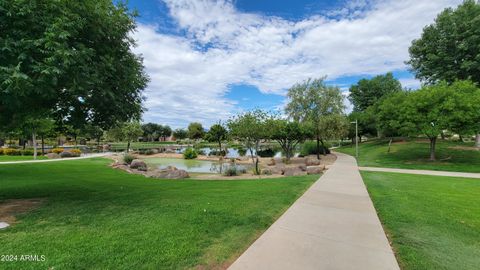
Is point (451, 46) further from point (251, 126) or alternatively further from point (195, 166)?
point (195, 166)

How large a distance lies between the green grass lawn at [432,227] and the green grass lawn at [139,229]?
2.47m

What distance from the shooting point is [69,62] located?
14.5 feet

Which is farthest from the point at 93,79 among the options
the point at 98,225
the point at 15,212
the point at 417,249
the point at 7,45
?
the point at 417,249

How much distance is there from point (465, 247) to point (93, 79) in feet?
24.6

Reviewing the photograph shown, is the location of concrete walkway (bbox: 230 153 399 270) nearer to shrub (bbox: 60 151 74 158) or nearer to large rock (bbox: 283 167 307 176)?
large rock (bbox: 283 167 307 176)

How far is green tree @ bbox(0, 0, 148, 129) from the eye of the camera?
173 inches

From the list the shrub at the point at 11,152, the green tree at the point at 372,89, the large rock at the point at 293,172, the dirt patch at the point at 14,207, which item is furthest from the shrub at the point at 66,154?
the green tree at the point at 372,89

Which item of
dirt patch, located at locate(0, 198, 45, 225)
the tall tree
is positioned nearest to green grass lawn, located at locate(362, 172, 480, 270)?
dirt patch, located at locate(0, 198, 45, 225)

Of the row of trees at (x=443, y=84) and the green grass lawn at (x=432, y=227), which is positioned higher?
the row of trees at (x=443, y=84)

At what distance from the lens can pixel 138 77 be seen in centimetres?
704

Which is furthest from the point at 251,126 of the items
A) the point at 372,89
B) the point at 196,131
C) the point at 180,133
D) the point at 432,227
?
the point at 180,133

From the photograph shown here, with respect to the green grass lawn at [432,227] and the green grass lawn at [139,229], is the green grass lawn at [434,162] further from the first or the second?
the green grass lawn at [139,229]

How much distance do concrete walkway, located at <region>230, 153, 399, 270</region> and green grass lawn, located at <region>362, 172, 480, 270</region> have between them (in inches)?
12.1

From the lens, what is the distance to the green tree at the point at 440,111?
18859mm
